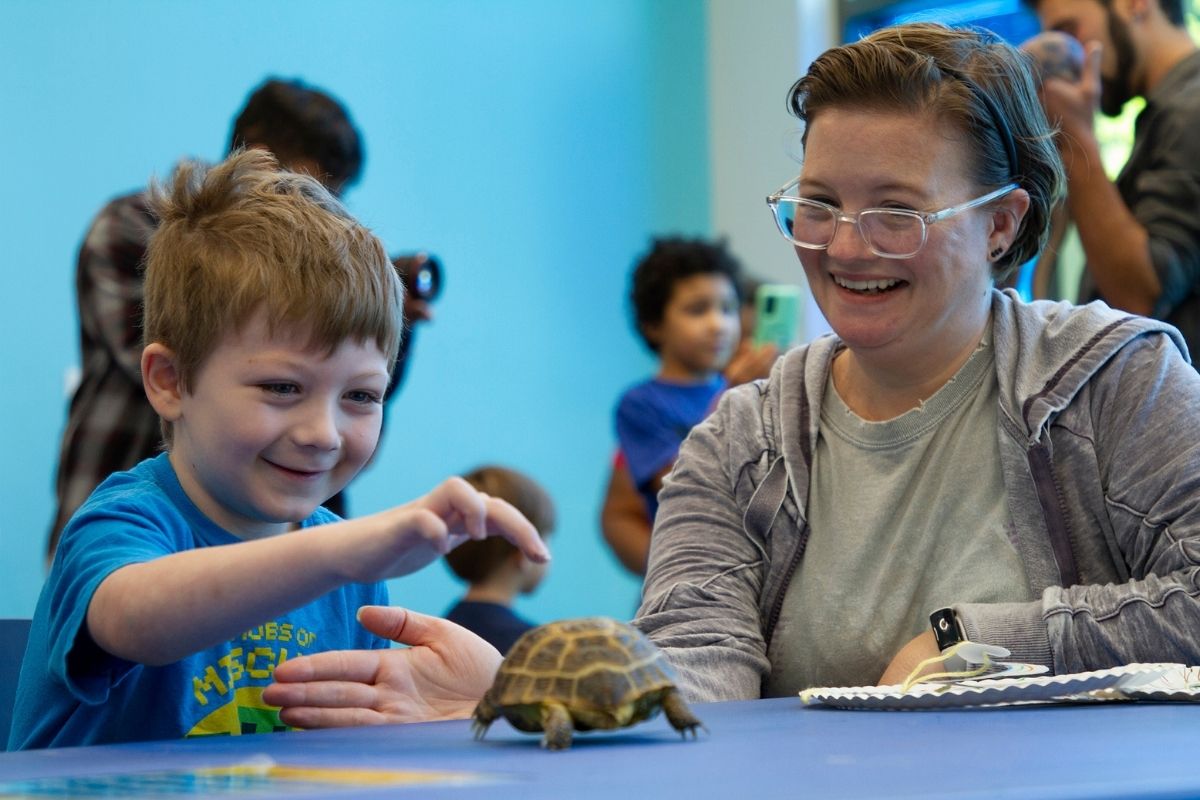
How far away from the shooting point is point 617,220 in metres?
4.97

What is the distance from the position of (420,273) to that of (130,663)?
1086 millimetres

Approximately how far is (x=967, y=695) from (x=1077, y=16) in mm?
1396

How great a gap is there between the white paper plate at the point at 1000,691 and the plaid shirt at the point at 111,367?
141 centimetres

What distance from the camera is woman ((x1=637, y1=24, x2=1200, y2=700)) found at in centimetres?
128

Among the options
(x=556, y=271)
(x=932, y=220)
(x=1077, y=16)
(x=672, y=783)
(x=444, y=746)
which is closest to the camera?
(x=672, y=783)

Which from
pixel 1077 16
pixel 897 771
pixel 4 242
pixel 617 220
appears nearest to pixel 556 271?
pixel 617 220

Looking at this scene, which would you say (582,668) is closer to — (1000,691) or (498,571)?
(1000,691)

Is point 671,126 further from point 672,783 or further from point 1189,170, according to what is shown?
point 672,783

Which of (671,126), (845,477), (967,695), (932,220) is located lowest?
(967,695)

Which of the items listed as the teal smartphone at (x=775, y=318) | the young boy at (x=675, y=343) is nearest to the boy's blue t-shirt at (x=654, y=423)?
the young boy at (x=675, y=343)

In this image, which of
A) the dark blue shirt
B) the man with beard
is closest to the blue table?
the man with beard

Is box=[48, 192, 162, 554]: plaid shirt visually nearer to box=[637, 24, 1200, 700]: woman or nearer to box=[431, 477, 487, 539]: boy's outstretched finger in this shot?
box=[637, 24, 1200, 700]: woman

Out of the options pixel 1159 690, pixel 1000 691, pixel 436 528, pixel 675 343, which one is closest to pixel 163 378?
pixel 436 528

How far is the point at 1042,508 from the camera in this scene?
1.29 meters
